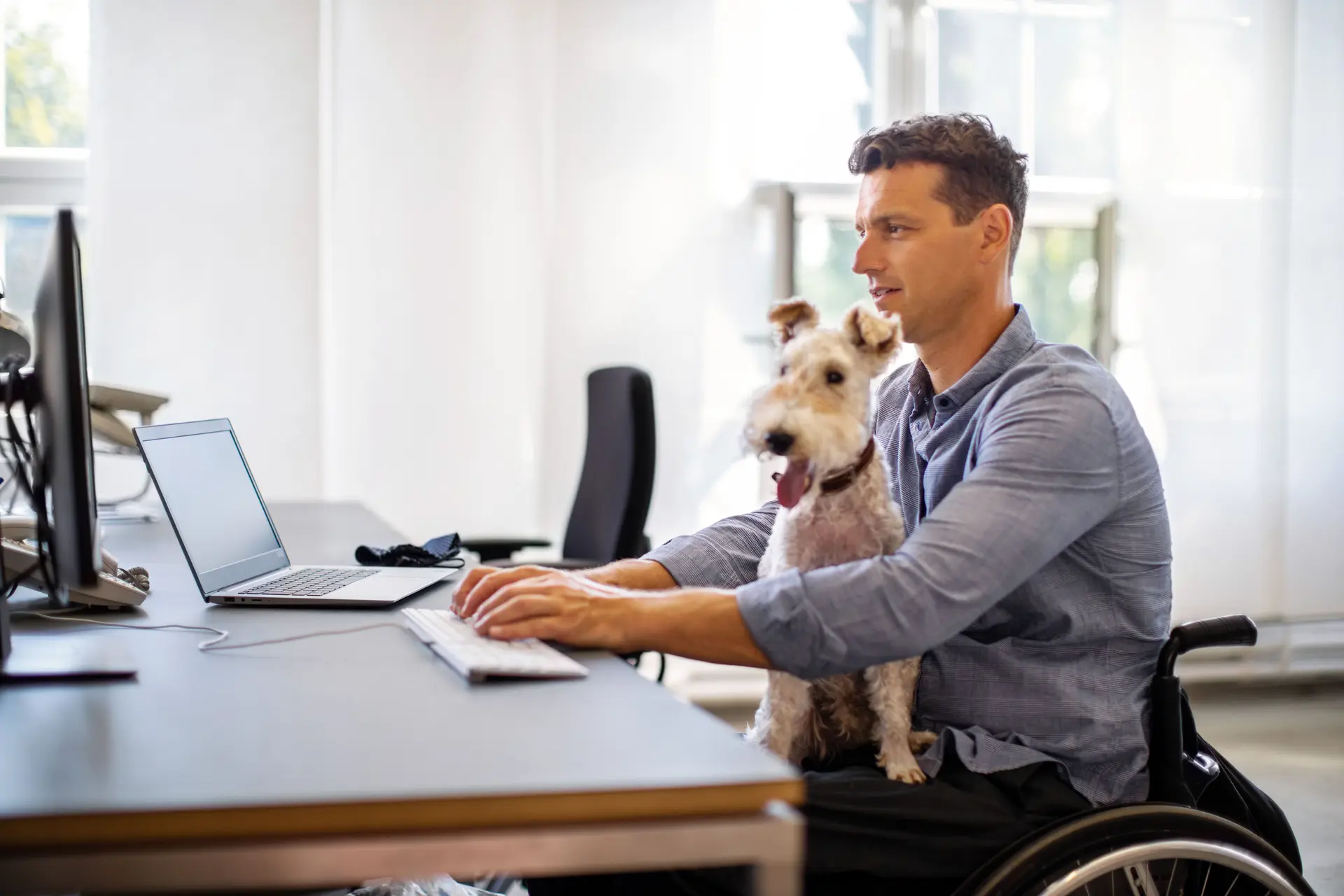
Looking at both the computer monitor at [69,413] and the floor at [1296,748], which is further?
the floor at [1296,748]

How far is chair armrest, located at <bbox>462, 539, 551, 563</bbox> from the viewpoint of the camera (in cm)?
292

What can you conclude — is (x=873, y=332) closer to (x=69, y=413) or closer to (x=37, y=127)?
(x=69, y=413)

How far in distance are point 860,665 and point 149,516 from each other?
83.3 inches

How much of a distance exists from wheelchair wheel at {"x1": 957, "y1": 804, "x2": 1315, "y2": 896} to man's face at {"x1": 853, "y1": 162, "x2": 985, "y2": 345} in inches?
27.2

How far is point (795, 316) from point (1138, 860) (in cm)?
78

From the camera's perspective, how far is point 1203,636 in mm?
1388

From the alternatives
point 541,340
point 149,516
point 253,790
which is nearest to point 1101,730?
point 253,790

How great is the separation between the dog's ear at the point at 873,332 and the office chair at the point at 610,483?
3.33 feet

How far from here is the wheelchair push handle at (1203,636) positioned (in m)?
1.38

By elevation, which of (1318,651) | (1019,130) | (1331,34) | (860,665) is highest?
(1331,34)

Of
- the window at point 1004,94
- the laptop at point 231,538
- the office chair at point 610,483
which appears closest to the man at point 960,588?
the laptop at point 231,538

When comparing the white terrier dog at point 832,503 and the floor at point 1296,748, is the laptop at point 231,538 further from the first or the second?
the floor at point 1296,748

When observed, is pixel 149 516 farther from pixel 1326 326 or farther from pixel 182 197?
pixel 1326 326

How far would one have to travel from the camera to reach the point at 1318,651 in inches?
168
